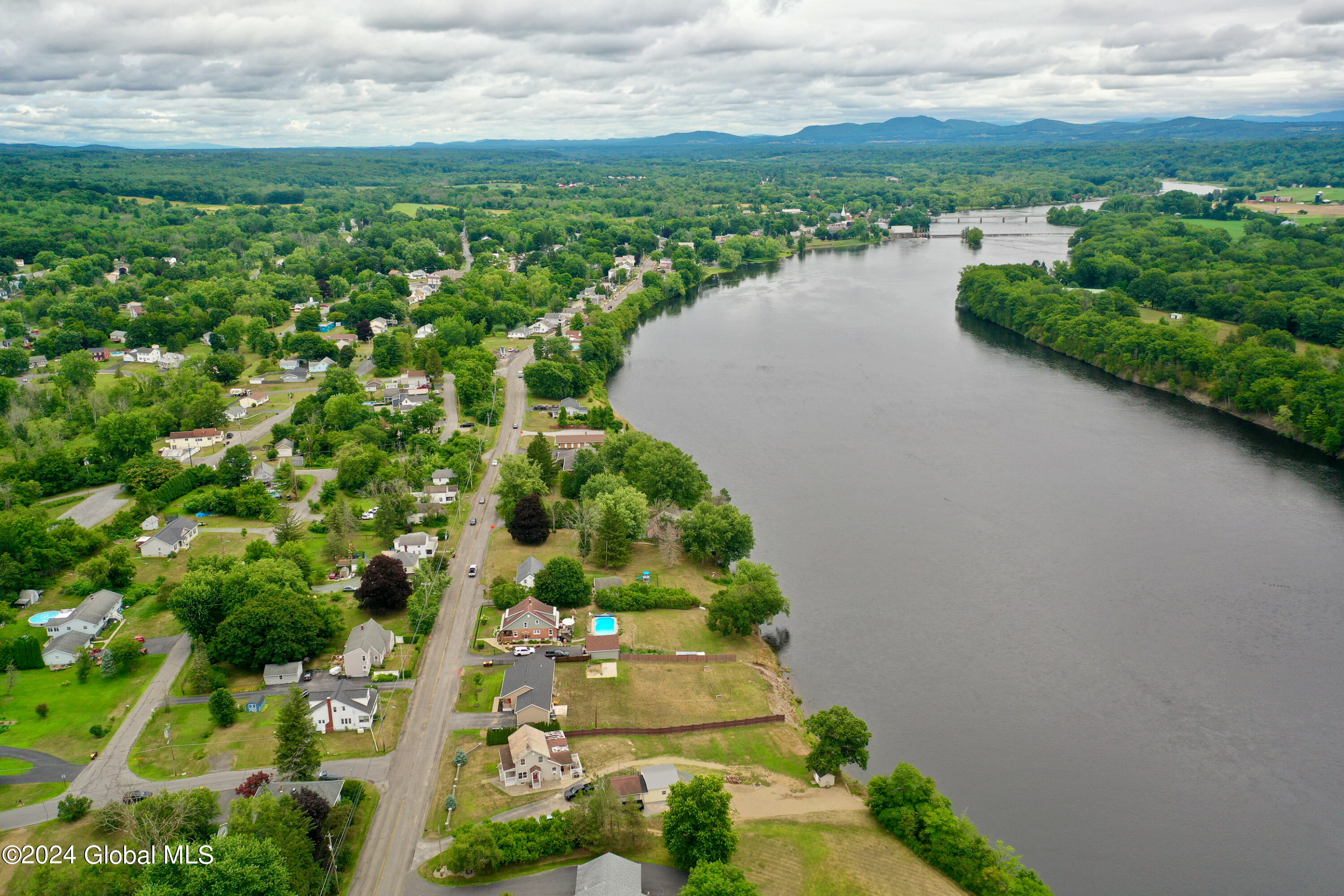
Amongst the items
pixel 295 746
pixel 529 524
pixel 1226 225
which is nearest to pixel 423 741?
pixel 295 746

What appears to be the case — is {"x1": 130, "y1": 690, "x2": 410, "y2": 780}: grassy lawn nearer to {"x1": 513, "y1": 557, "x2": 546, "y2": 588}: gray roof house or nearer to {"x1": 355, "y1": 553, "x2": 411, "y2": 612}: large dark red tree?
{"x1": 355, "y1": 553, "x2": 411, "y2": 612}: large dark red tree

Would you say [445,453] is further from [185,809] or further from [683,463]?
[185,809]

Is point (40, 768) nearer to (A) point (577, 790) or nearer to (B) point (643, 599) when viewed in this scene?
(A) point (577, 790)

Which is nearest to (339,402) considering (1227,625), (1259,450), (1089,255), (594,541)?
(594,541)

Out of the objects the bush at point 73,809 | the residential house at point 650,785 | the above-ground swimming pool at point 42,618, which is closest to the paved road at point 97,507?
the above-ground swimming pool at point 42,618

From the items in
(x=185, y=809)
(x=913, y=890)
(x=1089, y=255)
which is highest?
(x=1089, y=255)

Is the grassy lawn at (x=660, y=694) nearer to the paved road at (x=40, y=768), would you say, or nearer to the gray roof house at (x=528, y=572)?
the gray roof house at (x=528, y=572)
